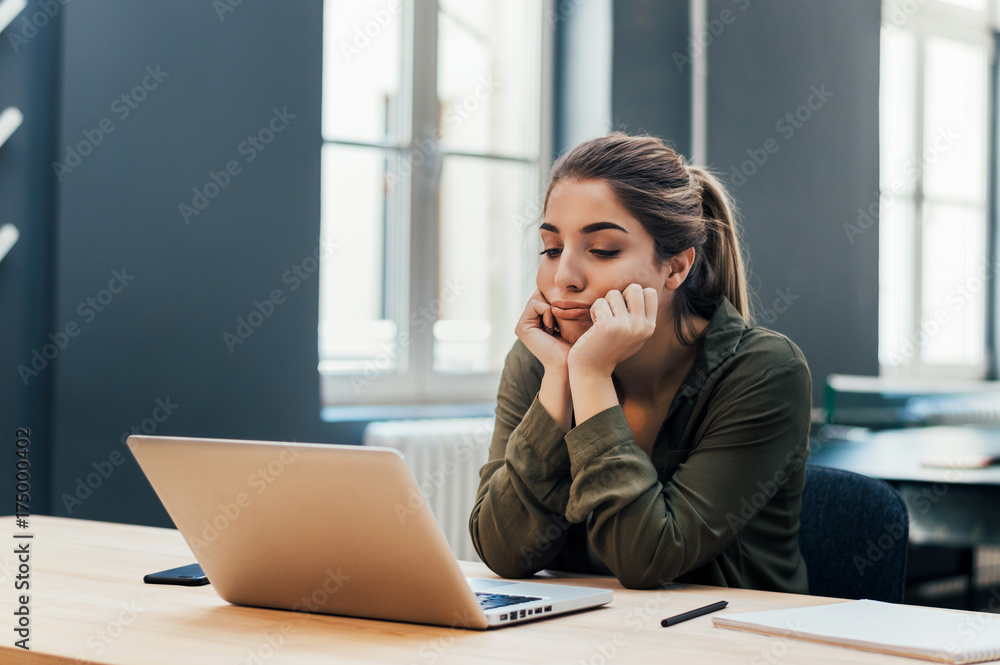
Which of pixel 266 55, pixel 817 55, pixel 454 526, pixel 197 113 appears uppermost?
pixel 817 55

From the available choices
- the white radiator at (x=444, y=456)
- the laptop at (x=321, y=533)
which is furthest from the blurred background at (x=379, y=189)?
the laptop at (x=321, y=533)

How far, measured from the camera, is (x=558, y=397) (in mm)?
1391

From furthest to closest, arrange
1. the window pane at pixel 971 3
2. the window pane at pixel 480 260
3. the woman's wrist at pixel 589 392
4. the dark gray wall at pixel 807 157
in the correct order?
the window pane at pixel 971 3, the dark gray wall at pixel 807 157, the window pane at pixel 480 260, the woman's wrist at pixel 589 392

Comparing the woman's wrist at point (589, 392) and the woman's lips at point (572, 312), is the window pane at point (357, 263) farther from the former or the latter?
the woman's wrist at point (589, 392)

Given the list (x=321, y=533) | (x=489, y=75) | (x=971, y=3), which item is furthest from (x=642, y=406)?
(x=971, y=3)

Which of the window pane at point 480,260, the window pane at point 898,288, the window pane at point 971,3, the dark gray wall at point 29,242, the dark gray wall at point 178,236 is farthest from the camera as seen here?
the window pane at point 971,3

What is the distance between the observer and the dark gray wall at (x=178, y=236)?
102 inches

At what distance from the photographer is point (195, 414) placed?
9.29 ft

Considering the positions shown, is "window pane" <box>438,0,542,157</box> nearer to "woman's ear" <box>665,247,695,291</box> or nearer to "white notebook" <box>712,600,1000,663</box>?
"woman's ear" <box>665,247,695,291</box>

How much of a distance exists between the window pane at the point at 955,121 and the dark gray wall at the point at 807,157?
0.89m

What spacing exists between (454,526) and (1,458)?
1380mm

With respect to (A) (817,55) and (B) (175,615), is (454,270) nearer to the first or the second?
(A) (817,55)

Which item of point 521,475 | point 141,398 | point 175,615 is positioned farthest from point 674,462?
point 141,398

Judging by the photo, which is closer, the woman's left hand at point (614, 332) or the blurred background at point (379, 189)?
the woman's left hand at point (614, 332)
